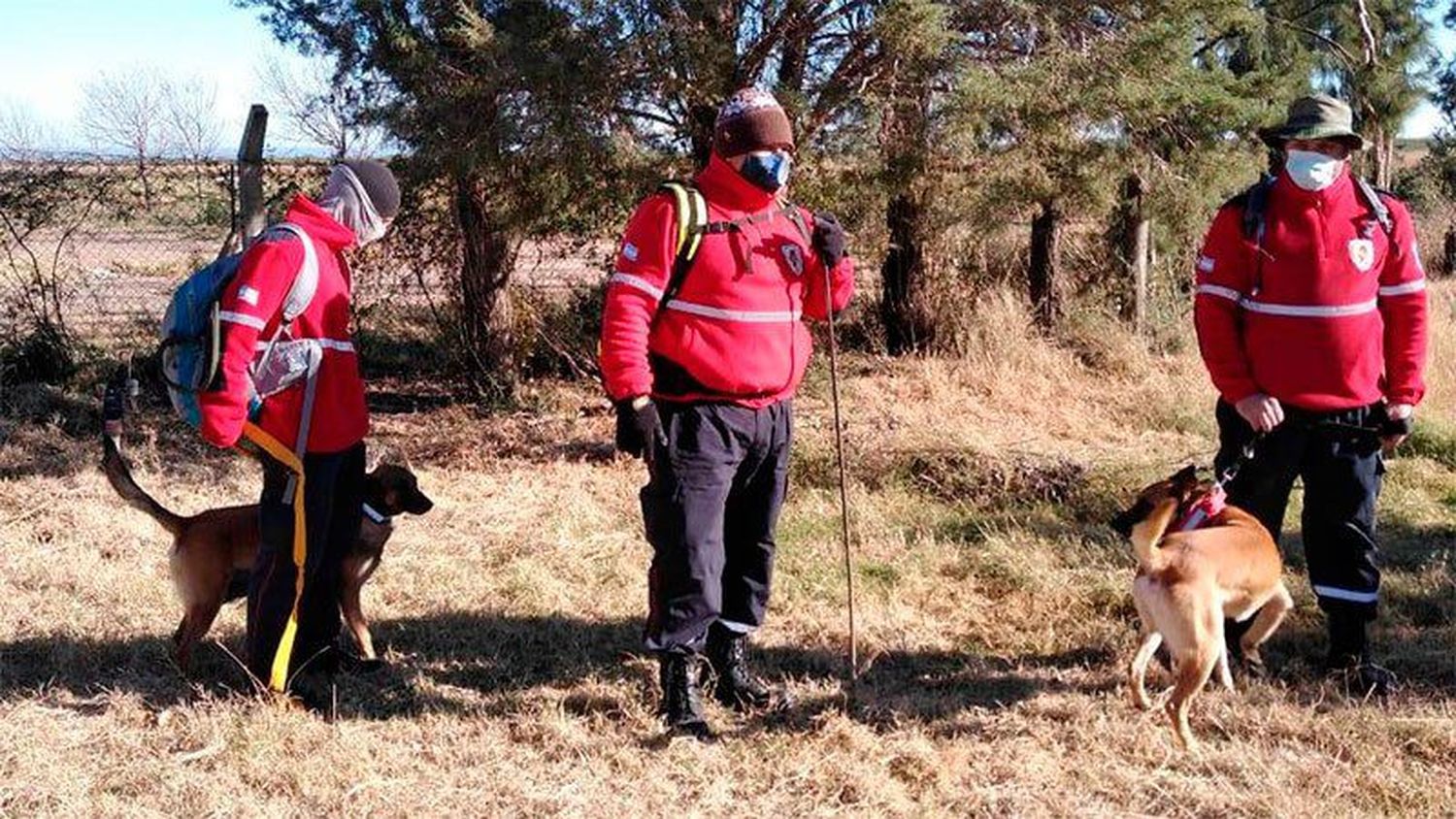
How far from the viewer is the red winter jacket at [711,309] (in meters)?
3.80

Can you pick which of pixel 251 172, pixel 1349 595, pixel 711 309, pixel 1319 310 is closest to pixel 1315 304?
pixel 1319 310

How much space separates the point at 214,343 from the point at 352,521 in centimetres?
95

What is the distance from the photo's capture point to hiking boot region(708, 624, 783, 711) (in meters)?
4.29

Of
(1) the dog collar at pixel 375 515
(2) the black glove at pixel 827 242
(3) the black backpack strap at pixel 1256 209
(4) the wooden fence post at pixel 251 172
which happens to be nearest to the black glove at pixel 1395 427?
(3) the black backpack strap at pixel 1256 209

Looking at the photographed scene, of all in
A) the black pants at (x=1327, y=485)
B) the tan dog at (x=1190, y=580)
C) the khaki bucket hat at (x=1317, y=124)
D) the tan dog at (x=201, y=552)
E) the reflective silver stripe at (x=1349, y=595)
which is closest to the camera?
the tan dog at (x=1190, y=580)

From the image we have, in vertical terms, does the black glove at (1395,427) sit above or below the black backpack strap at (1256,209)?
below

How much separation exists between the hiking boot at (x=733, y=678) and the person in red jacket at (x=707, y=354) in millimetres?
167

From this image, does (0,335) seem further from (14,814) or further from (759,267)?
(759,267)

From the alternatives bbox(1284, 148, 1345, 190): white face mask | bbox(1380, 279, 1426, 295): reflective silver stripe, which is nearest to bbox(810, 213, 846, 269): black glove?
bbox(1284, 148, 1345, 190): white face mask

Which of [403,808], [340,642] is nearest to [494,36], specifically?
[340,642]

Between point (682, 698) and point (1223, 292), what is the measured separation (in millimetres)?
2190

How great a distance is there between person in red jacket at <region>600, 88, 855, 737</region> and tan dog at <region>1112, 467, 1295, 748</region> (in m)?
1.19

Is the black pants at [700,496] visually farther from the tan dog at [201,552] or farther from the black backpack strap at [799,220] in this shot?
the tan dog at [201,552]

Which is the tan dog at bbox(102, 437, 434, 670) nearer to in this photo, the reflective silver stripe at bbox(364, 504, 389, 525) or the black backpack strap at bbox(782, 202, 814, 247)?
the reflective silver stripe at bbox(364, 504, 389, 525)
